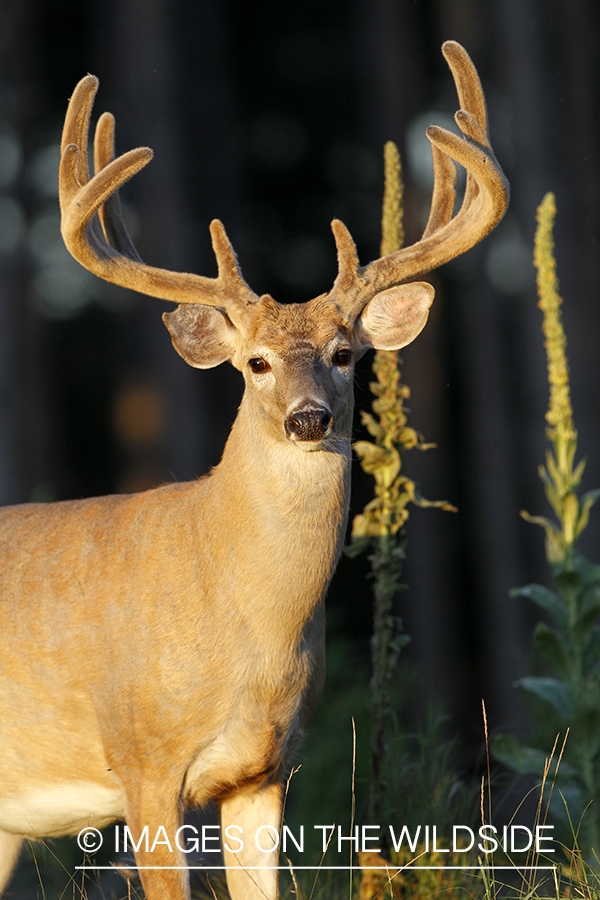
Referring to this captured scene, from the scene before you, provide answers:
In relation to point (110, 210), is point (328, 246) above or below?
above

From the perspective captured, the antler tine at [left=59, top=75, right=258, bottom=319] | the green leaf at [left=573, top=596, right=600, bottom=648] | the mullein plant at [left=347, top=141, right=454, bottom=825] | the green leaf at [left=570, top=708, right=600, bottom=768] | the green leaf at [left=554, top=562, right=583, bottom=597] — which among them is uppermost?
the antler tine at [left=59, top=75, right=258, bottom=319]

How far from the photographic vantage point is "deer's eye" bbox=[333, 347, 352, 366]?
12.3ft

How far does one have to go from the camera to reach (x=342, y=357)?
3799mm

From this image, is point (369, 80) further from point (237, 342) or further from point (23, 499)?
point (237, 342)

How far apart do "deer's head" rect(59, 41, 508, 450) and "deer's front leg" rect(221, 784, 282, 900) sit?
1.33m

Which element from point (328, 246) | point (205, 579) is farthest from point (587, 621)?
point (328, 246)

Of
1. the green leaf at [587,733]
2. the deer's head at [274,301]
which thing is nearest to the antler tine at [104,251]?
the deer's head at [274,301]

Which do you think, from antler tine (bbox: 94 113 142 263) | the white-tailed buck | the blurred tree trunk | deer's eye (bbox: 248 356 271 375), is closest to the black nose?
the white-tailed buck

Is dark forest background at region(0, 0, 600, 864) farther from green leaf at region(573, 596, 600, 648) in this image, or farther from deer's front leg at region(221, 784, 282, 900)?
deer's front leg at region(221, 784, 282, 900)

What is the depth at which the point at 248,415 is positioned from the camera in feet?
12.5

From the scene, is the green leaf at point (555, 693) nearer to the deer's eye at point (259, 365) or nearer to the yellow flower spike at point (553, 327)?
the yellow flower spike at point (553, 327)

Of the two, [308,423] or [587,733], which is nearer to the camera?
[308,423]

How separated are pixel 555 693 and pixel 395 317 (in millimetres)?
1953

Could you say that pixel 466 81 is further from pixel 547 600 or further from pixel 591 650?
pixel 591 650
